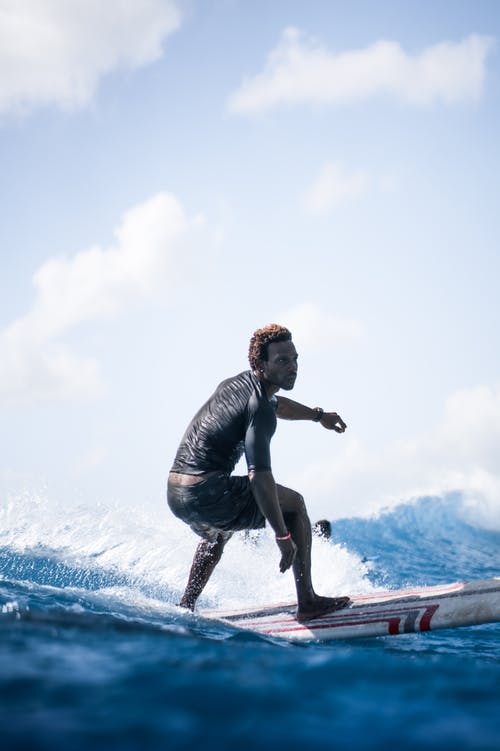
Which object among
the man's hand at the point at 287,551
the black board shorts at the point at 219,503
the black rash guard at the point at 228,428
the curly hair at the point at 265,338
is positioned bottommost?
the man's hand at the point at 287,551

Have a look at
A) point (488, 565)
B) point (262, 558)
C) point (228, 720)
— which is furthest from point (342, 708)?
point (488, 565)

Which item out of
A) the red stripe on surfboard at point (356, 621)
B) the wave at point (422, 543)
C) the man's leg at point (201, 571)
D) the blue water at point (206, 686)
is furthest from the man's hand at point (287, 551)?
the wave at point (422, 543)

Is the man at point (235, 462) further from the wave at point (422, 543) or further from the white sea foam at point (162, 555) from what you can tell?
the wave at point (422, 543)

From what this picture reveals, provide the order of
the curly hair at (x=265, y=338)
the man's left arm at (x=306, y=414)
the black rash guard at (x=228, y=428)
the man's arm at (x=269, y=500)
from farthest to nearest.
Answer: the man's left arm at (x=306, y=414)
the curly hair at (x=265, y=338)
the black rash guard at (x=228, y=428)
the man's arm at (x=269, y=500)

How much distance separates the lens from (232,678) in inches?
79.8

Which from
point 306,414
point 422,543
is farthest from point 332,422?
point 422,543

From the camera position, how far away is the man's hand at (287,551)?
392cm

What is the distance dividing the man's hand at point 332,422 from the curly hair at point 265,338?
48.1 inches

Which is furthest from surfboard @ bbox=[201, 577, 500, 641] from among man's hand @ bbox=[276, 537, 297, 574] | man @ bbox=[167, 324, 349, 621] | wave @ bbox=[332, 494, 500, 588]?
wave @ bbox=[332, 494, 500, 588]

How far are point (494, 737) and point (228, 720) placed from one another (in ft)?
2.45

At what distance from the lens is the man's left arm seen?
5070 millimetres

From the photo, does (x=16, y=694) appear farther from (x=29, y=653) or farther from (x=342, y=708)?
(x=342, y=708)

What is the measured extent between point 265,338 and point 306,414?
1210 mm

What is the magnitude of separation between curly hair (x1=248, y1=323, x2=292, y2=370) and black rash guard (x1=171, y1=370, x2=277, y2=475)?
154 millimetres
